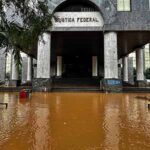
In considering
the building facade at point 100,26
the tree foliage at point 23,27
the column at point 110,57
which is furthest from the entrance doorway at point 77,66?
the tree foliage at point 23,27

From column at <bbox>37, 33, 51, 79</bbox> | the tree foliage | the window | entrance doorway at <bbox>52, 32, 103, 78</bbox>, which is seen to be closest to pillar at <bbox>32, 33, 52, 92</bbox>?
column at <bbox>37, 33, 51, 79</bbox>

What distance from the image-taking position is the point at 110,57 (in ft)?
74.7

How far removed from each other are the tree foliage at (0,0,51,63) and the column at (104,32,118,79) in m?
17.8

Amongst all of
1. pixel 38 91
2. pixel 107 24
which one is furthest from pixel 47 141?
pixel 107 24

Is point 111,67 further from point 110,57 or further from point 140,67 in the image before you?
point 140,67

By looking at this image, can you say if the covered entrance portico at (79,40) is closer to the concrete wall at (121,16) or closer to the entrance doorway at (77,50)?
the entrance doorway at (77,50)

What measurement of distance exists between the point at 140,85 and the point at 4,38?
2902 cm

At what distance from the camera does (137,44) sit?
31797 millimetres

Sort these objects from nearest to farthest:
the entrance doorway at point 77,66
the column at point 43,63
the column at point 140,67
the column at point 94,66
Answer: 1. the column at point 43,63
2. the column at point 140,67
3. the column at point 94,66
4. the entrance doorway at point 77,66

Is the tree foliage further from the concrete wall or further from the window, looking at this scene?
the window

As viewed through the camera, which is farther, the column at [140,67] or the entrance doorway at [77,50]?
the column at [140,67]

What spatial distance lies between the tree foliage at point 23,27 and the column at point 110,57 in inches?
700

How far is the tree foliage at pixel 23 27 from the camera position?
178 inches

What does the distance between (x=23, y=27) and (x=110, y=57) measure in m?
18.6
